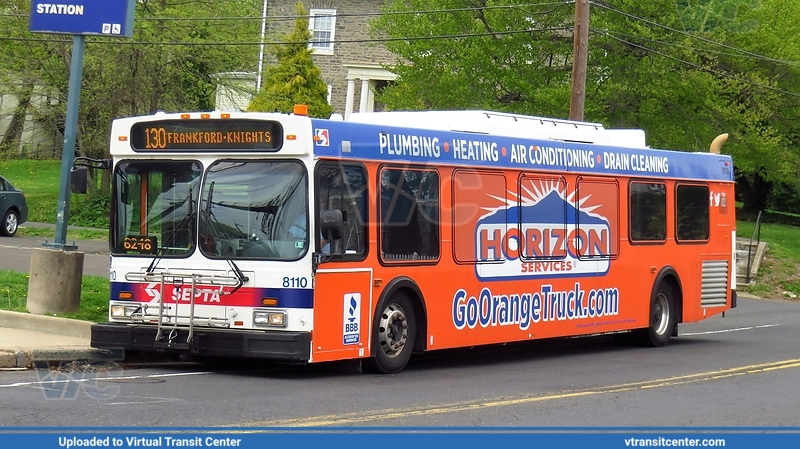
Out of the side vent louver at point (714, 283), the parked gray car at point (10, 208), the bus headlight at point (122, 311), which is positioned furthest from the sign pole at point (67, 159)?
the parked gray car at point (10, 208)

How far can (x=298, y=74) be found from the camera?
135 ft

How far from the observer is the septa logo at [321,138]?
11727 mm

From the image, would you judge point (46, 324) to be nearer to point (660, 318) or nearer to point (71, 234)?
point (660, 318)

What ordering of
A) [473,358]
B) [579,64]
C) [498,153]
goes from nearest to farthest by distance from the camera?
[498,153]
[473,358]
[579,64]

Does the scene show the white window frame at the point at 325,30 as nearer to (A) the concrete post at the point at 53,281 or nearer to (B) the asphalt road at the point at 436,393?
(A) the concrete post at the point at 53,281

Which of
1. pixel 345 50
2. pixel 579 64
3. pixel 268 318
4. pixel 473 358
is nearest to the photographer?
pixel 268 318

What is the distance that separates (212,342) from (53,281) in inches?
134

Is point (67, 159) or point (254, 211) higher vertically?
point (67, 159)

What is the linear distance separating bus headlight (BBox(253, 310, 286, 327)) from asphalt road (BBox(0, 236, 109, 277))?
856cm

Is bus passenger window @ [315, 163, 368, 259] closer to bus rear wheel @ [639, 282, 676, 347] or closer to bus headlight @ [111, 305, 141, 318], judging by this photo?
bus headlight @ [111, 305, 141, 318]

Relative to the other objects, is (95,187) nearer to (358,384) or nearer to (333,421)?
(358,384)

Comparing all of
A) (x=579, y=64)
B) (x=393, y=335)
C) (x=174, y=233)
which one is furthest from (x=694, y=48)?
(x=174, y=233)

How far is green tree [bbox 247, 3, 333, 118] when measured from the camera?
4000 cm

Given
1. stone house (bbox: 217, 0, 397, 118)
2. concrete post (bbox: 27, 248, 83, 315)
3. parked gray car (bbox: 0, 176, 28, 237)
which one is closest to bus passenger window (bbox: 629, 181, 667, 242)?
concrete post (bbox: 27, 248, 83, 315)
